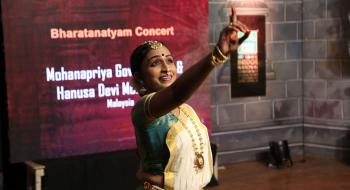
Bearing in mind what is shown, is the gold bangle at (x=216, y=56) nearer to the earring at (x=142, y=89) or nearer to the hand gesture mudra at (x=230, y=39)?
the hand gesture mudra at (x=230, y=39)

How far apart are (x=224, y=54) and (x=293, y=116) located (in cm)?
443

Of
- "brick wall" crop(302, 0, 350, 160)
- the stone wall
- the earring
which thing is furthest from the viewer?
"brick wall" crop(302, 0, 350, 160)

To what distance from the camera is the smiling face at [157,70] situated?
67.3 inches

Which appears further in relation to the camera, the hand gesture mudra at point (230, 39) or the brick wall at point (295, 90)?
the brick wall at point (295, 90)

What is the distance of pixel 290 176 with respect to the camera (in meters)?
4.95

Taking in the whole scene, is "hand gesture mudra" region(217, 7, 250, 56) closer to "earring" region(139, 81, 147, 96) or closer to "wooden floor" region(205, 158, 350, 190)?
"earring" region(139, 81, 147, 96)

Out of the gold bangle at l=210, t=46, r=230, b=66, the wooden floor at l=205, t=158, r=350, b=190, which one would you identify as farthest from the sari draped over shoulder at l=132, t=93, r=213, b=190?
the wooden floor at l=205, t=158, r=350, b=190

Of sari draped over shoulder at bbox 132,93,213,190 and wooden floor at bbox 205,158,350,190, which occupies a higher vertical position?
sari draped over shoulder at bbox 132,93,213,190

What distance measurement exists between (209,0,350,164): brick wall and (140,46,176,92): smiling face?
11.6 feet

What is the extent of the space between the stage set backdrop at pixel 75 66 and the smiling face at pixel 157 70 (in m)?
2.32

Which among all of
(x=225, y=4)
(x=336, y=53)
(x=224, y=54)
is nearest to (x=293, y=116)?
(x=336, y=53)

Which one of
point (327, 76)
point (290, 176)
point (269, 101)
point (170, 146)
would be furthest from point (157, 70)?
point (327, 76)

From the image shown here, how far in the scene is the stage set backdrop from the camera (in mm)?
3883

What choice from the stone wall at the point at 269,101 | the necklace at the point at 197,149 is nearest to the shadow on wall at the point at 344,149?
the stone wall at the point at 269,101
